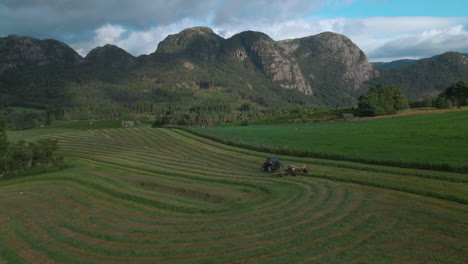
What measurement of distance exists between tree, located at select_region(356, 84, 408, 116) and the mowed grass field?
243 feet

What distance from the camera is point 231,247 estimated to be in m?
12.2

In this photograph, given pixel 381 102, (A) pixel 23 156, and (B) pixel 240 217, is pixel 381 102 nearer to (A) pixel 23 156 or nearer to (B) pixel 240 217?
(B) pixel 240 217

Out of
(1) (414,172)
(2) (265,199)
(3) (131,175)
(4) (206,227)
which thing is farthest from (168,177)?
(1) (414,172)

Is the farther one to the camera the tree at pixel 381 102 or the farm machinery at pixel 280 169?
the tree at pixel 381 102

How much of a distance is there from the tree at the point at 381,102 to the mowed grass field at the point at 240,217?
7418cm

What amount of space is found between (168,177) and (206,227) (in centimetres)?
1474

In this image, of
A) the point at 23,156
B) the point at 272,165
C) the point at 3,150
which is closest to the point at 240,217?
the point at 272,165

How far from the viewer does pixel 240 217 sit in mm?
16141

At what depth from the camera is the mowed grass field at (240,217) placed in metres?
11.7

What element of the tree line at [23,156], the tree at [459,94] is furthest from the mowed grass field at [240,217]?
Answer: the tree at [459,94]

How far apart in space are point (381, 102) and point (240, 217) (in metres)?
99.7

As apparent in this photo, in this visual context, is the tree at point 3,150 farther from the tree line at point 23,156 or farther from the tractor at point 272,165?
the tractor at point 272,165

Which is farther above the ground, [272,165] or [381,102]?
[381,102]

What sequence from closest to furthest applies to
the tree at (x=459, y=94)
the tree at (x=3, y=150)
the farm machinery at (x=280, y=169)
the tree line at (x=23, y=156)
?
the farm machinery at (x=280, y=169) < the tree at (x=3, y=150) < the tree line at (x=23, y=156) < the tree at (x=459, y=94)
